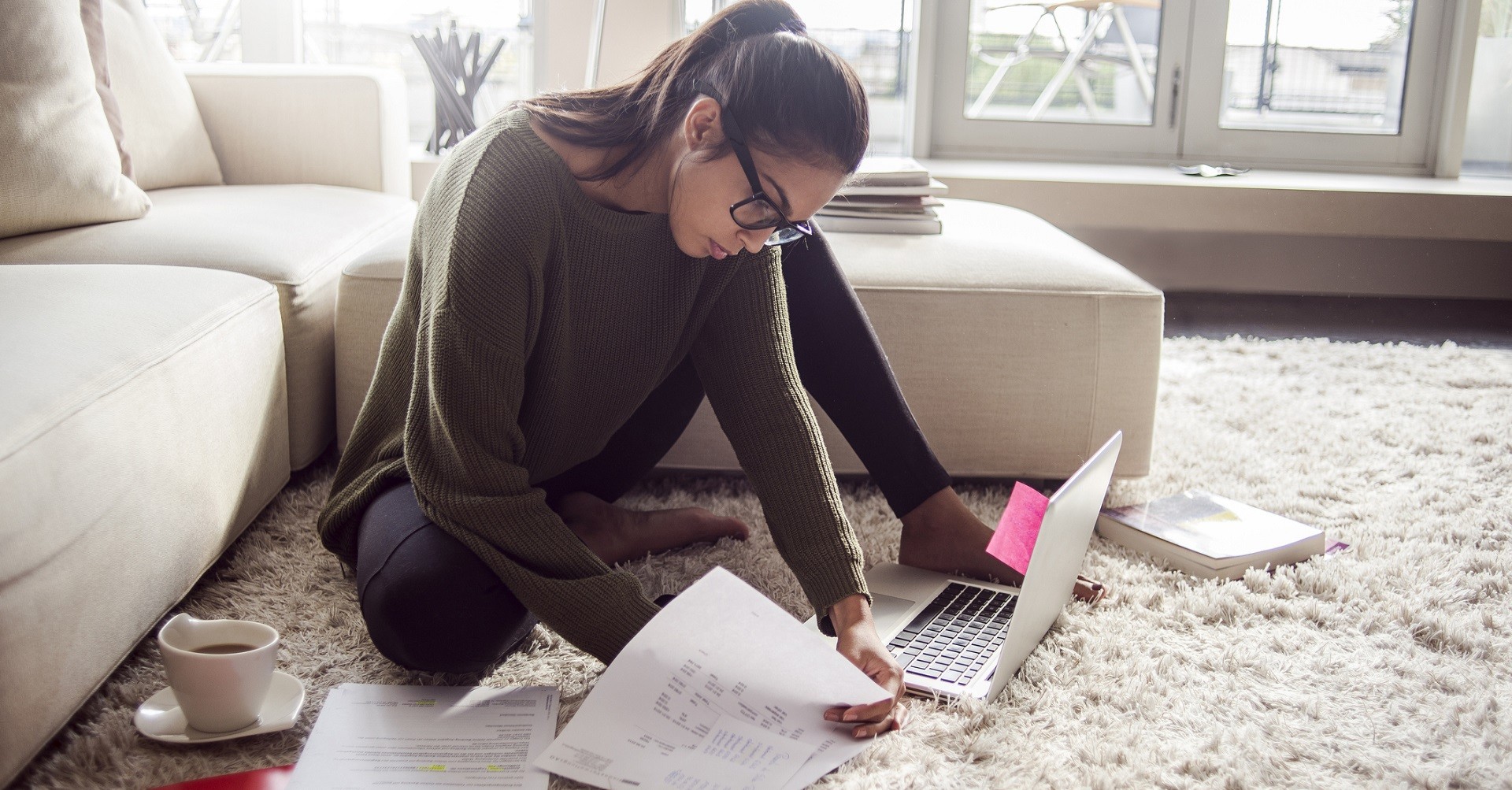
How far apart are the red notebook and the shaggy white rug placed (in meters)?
0.04

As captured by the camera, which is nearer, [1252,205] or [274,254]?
→ [274,254]

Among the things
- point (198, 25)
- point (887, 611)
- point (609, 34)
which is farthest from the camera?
point (198, 25)

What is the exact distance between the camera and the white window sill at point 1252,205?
9.59ft

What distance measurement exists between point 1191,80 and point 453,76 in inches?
80.4

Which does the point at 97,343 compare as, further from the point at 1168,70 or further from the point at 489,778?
the point at 1168,70

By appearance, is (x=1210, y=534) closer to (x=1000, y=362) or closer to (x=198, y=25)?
(x=1000, y=362)

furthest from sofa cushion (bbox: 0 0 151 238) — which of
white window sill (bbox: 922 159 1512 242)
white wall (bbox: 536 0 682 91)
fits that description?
white window sill (bbox: 922 159 1512 242)

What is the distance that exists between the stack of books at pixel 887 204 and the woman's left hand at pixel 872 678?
0.90 metres

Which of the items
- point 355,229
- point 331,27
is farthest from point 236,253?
point 331,27

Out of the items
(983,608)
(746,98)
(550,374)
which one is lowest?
(983,608)

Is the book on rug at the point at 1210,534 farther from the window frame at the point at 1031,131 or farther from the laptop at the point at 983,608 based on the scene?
the window frame at the point at 1031,131

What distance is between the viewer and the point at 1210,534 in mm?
1380

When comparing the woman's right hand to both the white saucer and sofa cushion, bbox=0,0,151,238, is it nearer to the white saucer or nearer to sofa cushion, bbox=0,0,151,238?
the white saucer

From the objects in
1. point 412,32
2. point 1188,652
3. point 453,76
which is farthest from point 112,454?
point 412,32
